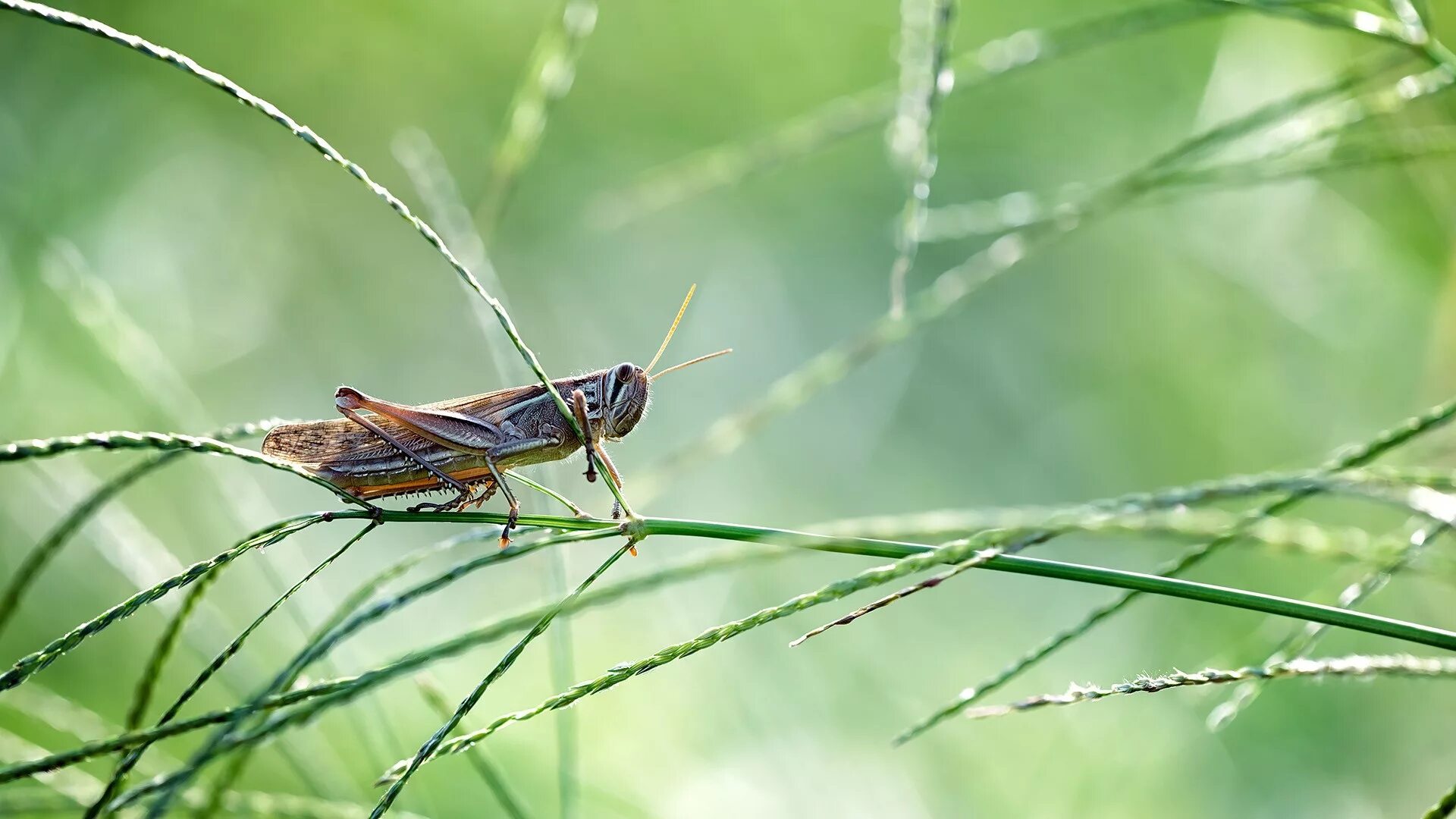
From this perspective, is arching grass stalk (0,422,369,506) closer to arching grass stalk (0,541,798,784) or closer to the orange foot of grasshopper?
arching grass stalk (0,541,798,784)

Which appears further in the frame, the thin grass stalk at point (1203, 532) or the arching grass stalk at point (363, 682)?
the thin grass stalk at point (1203, 532)

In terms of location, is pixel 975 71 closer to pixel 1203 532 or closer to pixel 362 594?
pixel 1203 532

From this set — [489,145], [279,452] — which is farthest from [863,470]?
[279,452]

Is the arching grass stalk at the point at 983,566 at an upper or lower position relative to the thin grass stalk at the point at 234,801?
lower

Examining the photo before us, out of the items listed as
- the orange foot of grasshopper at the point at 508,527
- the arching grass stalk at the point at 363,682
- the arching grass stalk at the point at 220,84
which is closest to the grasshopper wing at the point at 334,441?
the orange foot of grasshopper at the point at 508,527

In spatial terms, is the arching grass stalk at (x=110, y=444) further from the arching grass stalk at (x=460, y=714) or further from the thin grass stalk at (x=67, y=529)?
the arching grass stalk at (x=460, y=714)

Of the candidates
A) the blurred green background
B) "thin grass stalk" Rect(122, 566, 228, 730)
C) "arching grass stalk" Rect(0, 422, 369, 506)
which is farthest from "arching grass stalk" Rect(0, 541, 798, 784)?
the blurred green background
